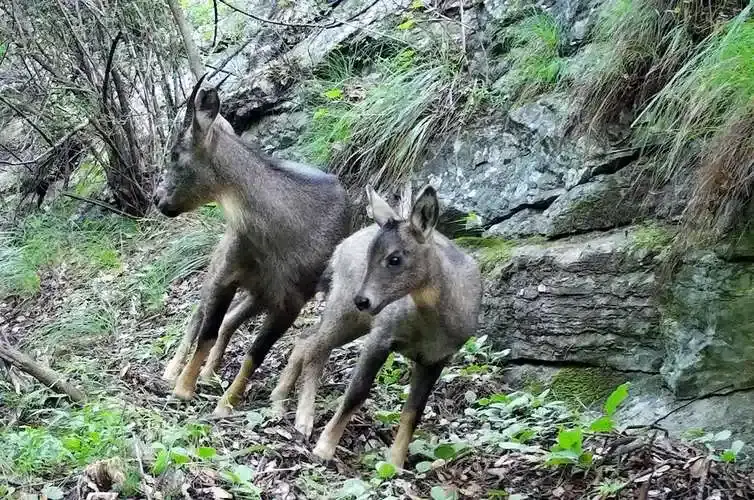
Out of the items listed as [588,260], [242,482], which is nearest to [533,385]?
[588,260]

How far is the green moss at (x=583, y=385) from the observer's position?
6230mm

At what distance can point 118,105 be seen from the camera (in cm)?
1042

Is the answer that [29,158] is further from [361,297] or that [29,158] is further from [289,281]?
[361,297]

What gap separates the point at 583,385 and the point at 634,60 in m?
2.39

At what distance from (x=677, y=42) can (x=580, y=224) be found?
4.70ft

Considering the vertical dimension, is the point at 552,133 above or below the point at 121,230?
above

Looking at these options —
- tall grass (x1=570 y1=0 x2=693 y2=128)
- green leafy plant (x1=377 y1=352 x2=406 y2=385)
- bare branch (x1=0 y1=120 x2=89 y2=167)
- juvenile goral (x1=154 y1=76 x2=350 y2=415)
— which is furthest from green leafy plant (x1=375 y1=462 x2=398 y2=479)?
bare branch (x1=0 y1=120 x2=89 y2=167)

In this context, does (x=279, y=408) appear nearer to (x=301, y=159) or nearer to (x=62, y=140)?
(x=301, y=159)

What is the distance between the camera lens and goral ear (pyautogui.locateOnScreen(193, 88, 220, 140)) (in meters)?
6.57

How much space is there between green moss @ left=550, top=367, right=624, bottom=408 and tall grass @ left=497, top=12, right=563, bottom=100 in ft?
8.25

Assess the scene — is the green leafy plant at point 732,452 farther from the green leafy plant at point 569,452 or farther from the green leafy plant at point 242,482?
the green leafy plant at point 242,482

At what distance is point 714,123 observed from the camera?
20.0 ft

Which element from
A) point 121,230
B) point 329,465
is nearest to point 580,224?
point 329,465

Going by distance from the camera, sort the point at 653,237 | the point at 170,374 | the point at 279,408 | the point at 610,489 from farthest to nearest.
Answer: the point at 170,374, the point at 279,408, the point at 653,237, the point at 610,489
